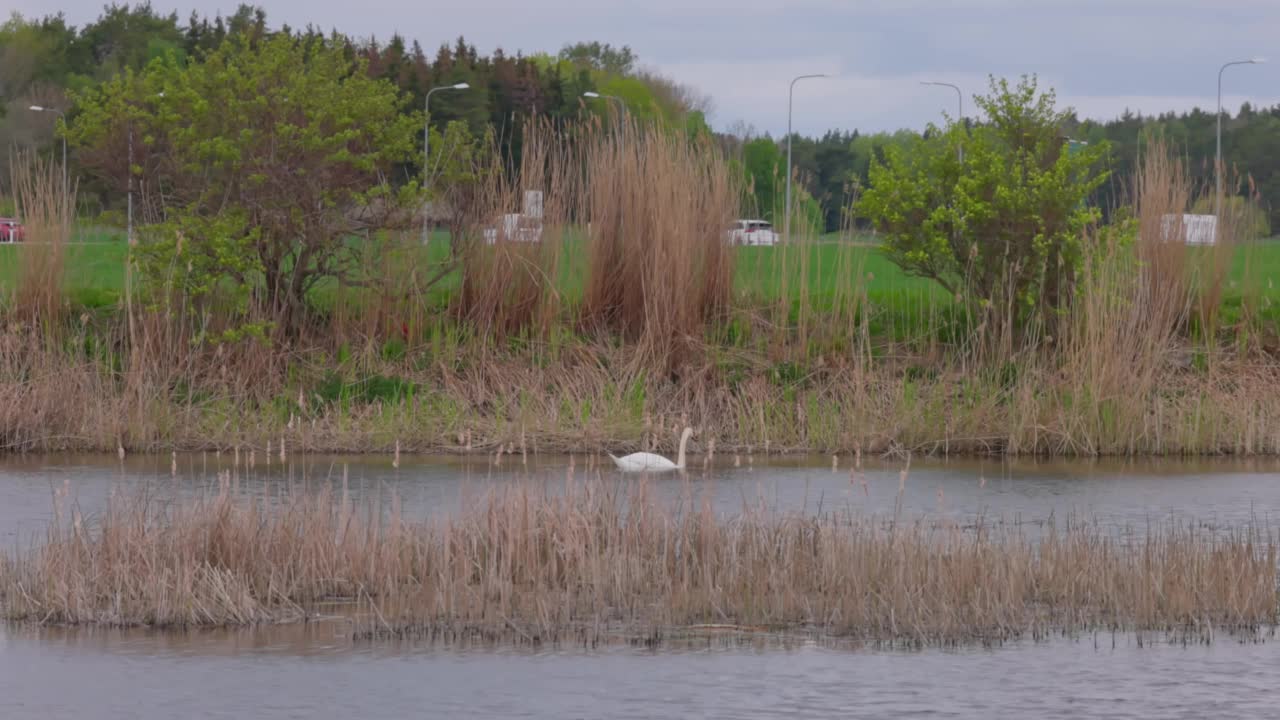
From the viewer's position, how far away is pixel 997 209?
19.0m

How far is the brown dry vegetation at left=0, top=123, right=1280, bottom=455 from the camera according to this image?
17203mm

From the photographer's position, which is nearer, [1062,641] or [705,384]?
[1062,641]

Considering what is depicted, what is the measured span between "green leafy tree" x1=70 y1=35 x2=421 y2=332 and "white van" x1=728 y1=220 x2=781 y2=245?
3.45 m

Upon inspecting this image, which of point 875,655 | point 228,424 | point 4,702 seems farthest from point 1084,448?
point 4,702

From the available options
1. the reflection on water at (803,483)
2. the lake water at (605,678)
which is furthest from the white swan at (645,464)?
the lake water at (605,678)

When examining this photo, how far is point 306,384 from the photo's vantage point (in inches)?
735

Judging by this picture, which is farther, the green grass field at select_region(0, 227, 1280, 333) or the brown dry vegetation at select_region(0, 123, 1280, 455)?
the green grass field at select_region(0, 227, 1280, 333)

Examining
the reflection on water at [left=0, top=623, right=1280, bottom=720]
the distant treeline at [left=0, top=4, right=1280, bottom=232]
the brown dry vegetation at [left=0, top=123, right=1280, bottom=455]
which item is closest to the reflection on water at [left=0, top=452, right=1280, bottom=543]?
the brown dry vegetation at [left=0, top=123, right=1280, bottom=455]

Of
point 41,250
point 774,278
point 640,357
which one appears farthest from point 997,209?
point 41,250

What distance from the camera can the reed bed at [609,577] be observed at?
8.88m

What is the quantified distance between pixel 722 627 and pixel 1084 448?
9051mm

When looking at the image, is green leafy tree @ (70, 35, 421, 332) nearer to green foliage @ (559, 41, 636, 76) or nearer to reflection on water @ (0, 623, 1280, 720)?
reflection on water @ (0, 623, 1280, 720)

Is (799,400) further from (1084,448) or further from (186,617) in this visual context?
(186,617)

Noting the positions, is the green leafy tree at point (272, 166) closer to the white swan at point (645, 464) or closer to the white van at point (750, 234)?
the white van at point (750, 234)
